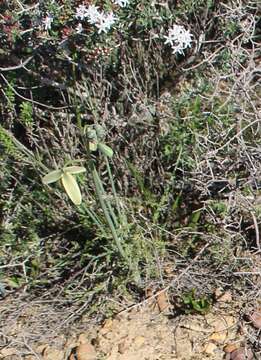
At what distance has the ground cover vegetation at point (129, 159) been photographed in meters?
3.23

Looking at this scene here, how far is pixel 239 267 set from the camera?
3232mm

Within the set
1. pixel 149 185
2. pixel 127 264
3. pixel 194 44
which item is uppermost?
pixel 194 44

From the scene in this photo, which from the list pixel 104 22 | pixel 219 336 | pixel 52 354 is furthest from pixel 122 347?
pixel 104 22

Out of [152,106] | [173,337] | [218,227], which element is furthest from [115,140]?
[173,337]

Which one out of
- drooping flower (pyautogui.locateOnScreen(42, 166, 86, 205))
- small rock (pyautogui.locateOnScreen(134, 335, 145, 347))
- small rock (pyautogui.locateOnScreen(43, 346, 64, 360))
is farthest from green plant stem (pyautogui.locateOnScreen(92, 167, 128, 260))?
small rock (pyautogui.locateOnScreen(43, 346, 64, 360))

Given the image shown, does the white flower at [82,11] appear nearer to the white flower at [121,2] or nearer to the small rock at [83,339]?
the white flower at [121,2]

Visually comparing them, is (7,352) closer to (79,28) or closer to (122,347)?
(122,347)

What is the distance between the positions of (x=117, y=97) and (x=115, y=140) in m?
0.32

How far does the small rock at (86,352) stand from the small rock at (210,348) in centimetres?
46

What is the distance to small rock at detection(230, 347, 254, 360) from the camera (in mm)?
2965

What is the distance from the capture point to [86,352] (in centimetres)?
306

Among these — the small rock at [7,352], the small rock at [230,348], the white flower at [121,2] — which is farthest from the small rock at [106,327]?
the white flower at [121,2]

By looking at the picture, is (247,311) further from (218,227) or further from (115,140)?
(115,140)

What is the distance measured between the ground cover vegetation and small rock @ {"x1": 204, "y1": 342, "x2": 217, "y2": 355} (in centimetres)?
16
